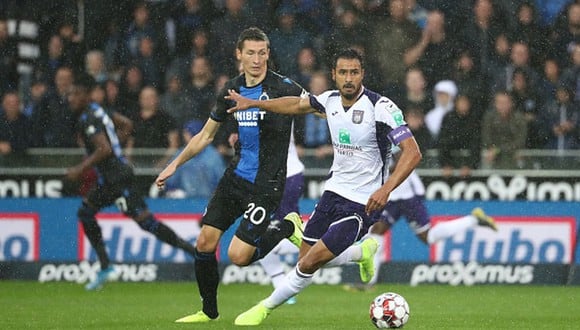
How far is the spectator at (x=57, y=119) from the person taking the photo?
48.6ft

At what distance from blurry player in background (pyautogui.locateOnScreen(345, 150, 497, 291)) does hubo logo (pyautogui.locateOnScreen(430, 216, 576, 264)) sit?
16.8 inches

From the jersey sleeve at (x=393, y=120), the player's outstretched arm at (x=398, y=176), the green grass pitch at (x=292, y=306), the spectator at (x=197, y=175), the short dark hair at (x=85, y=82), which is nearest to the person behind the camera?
the player's outstretched arm at (x=398, y=176)

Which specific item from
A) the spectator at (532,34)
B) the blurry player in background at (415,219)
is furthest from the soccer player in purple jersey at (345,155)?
the spectator at (532,34)

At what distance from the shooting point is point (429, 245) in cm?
1372

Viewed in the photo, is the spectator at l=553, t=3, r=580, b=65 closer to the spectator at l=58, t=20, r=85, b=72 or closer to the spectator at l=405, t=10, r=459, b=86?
the spectator at l=405, t=10, r=459, b=86

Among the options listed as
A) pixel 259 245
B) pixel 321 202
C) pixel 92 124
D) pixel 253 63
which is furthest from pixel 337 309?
pixel 92 124

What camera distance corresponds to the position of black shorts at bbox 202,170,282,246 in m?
9.52

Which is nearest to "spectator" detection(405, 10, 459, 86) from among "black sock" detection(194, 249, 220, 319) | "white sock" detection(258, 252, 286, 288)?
"white sock" detection(258, 252, 286, 288)

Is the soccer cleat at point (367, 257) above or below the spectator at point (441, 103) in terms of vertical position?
below

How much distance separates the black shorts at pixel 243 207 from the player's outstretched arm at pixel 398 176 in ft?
3.95

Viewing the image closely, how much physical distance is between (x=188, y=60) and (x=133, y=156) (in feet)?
5.57

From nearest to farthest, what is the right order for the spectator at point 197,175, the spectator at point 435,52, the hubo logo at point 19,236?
the hubo logo at point 19,236 < the spectator at point 197,175 < the spectator at point 435,52

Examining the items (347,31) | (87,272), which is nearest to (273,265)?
(87,272)

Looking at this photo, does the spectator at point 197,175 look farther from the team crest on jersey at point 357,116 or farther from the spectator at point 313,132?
the team crest on jersey at point 357,116
